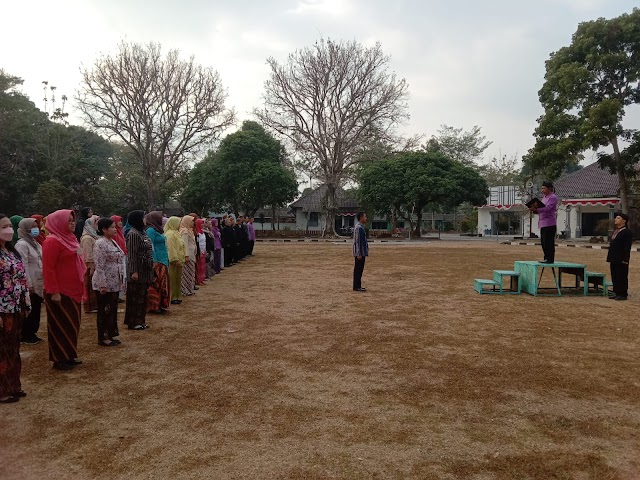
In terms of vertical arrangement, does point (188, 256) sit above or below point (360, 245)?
below

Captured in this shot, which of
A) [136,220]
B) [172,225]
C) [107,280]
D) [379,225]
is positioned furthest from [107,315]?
[379,225]

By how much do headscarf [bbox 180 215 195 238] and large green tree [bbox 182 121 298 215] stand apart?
23.9 m

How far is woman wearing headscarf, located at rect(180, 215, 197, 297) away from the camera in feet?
29.5

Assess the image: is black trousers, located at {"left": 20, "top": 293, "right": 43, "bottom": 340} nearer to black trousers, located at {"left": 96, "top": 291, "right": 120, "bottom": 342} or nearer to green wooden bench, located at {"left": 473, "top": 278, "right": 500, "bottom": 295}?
black trousers, located at {"left": 96, "top": 291, "right": 120, "bottom": 342}

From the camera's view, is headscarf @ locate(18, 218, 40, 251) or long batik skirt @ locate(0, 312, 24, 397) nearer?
long batik skirt @ locate(0, 312, 24, 397)

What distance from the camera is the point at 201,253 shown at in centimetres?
1059

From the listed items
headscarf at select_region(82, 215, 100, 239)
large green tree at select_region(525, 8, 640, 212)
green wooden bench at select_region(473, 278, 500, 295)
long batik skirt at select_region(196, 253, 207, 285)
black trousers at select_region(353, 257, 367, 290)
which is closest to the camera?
headscarf at select_region(82, 215, 100, 239)

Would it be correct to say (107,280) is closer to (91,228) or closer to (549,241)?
(91,228)

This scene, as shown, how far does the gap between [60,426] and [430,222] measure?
5085 centimetres

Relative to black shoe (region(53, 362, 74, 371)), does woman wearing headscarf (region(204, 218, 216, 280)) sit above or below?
above

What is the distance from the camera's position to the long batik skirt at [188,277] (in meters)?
9.01

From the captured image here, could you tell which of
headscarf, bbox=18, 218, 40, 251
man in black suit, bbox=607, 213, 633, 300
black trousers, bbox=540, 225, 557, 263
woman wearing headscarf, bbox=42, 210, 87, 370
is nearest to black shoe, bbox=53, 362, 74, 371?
woman wearing headscarf, bbox=42, 210, 87, 370

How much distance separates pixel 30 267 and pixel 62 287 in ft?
5.17

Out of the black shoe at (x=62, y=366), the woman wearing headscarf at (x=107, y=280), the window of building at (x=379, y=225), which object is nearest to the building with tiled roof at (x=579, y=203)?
the window of building at (x=379, y=225)
